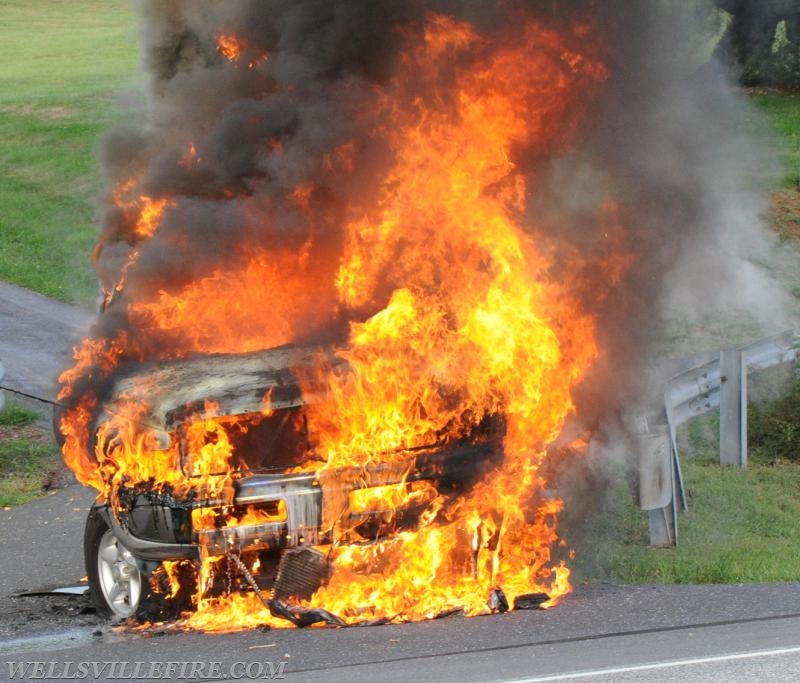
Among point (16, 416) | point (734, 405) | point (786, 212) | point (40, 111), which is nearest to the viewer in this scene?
point (734, 405)

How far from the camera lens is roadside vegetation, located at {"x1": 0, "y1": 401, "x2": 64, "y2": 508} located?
10.2 metres

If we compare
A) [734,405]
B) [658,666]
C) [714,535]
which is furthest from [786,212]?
[658,666]

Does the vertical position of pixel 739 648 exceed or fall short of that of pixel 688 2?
it falls short

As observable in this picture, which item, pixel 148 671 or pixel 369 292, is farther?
pixel 369 292

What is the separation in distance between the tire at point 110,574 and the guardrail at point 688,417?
3.01 metres

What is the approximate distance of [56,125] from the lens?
2877 centimetres

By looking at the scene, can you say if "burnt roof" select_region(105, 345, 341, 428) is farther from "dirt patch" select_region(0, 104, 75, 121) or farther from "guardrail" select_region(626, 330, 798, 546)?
"dirt patch" select_region(0, 104, 75, 121)

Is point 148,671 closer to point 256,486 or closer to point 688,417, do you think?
point 256,486

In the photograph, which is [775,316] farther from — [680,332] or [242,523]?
[242,523]

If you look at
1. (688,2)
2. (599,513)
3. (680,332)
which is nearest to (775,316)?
(680,332)

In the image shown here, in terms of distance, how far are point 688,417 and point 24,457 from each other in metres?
5.57

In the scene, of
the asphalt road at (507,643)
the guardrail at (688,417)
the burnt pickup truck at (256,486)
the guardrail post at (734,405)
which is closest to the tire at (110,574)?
the burnt pickup truck at (256,486)

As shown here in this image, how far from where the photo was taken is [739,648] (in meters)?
5.70

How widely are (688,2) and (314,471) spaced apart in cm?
706
